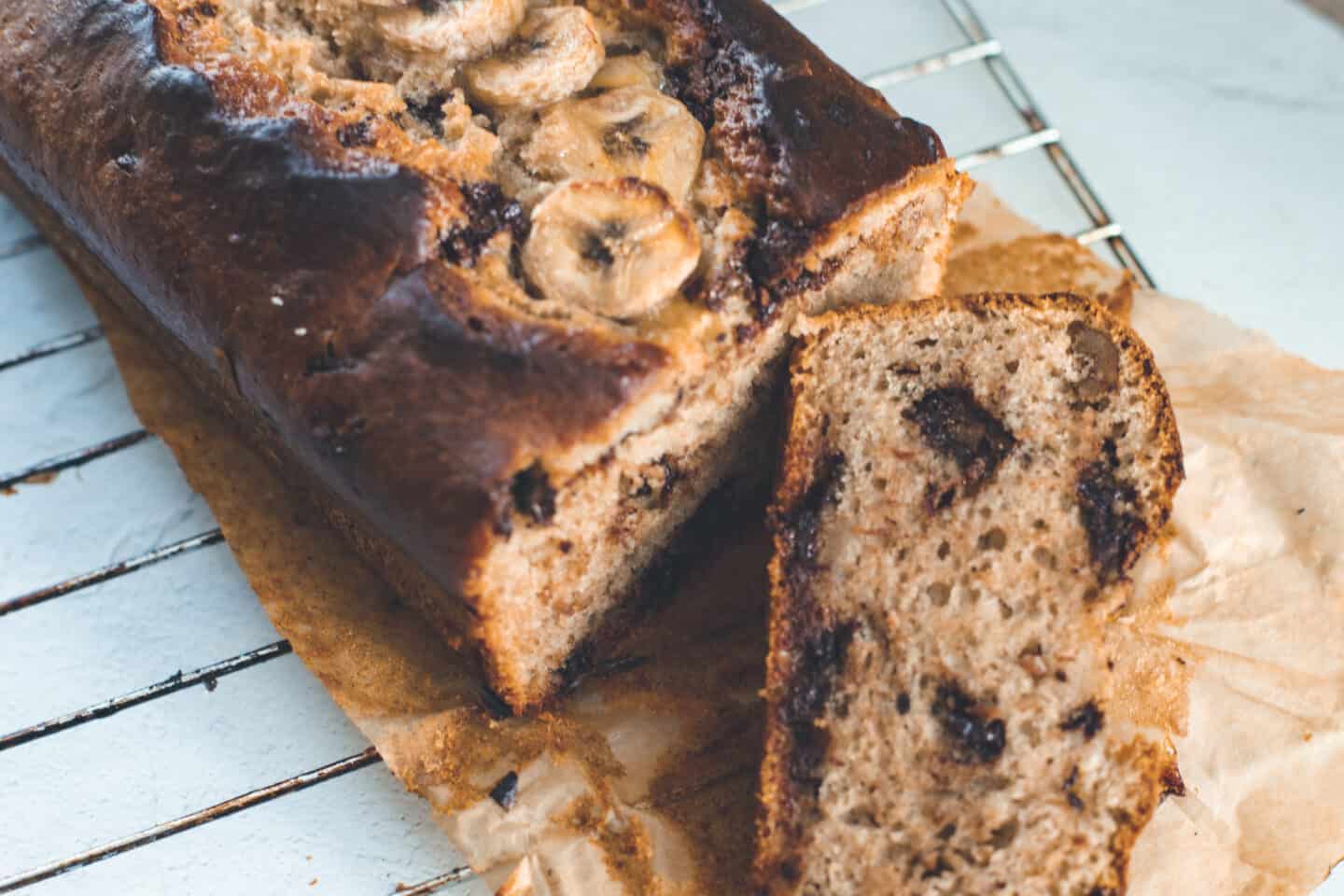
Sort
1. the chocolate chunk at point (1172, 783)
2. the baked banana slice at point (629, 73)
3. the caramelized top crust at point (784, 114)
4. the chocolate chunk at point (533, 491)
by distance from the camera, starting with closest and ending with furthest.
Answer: the chocolate chunk at point (533, 491)
the chocolate chunk at point (1172, 783)
the caramelized top crust at point (784, 114)
the baked banana slice at point (629, 73)

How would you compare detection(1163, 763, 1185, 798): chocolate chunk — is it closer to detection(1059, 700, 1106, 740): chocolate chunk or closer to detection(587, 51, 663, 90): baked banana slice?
detection(1059, 700, 1106, 740): chocolate chunk

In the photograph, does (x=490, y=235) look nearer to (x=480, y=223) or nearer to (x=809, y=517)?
(x=480, y=223)

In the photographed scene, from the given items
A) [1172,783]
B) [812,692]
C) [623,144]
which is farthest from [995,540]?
[623,144]

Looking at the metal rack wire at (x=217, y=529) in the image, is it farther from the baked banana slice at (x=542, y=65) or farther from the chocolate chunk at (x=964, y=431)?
the baked banana slice at (x=542, y=65)

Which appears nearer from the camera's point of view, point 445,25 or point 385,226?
point 385,226

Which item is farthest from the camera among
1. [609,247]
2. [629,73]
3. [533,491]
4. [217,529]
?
[217,529]

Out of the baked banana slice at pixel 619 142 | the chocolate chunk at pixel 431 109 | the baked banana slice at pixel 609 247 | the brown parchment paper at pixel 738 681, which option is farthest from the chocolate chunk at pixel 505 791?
the chocolate chunk at pixel 431 109

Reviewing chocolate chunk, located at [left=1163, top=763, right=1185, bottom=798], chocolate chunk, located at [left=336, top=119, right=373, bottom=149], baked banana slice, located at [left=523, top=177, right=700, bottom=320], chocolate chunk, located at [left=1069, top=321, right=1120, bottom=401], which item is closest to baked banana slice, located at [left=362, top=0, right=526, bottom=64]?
chocolate chunk, located at [left=336, top=119, right=373, bottom=149]
